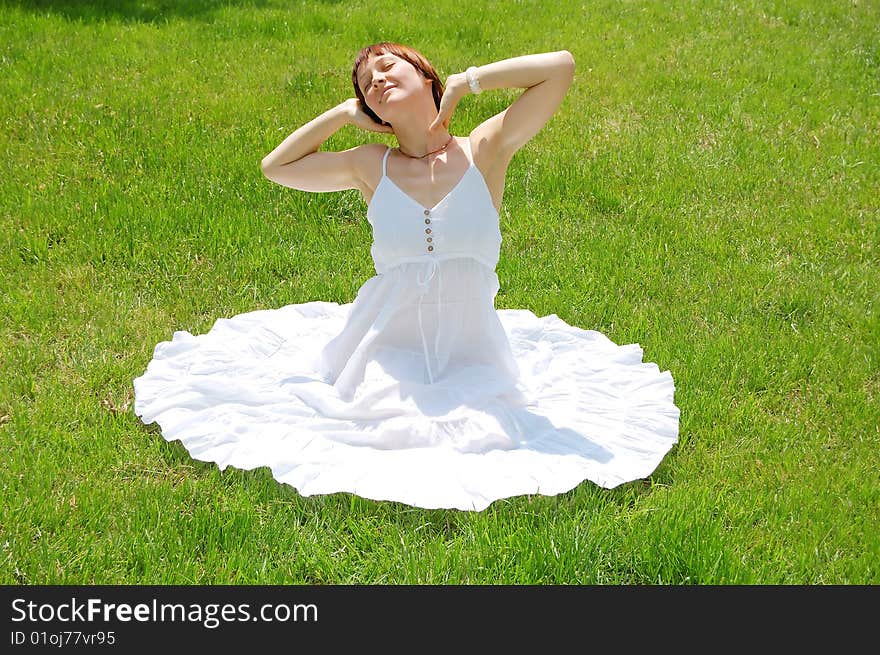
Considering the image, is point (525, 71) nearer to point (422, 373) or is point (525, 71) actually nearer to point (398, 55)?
point (398, 55)

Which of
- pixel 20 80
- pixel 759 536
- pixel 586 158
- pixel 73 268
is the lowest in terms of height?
pixel 759 536

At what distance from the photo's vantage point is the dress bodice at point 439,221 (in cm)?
484

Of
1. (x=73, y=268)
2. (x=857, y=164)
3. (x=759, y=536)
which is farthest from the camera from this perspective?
(x=857, y=164)

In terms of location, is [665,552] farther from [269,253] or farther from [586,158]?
[586,158]

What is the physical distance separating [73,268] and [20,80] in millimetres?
3755

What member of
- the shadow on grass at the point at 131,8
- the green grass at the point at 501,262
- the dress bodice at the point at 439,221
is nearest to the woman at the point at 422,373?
the dress bodice at the point at 439,221

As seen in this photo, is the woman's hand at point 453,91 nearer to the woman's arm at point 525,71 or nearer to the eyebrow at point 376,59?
the woman's arm at point 525,71

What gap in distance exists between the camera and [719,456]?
4711 millimetres

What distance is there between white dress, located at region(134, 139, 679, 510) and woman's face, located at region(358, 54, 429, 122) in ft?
1.23

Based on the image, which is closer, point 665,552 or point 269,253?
point 665,552

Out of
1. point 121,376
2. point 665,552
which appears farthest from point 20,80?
point 665,552

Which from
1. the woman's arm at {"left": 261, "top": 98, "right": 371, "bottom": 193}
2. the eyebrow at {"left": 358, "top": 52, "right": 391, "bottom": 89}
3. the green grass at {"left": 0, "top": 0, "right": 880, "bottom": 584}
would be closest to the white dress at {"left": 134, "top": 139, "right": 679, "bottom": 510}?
the green grass at {"left": 0, "top": 0, "right": 880, "bottom": 584}

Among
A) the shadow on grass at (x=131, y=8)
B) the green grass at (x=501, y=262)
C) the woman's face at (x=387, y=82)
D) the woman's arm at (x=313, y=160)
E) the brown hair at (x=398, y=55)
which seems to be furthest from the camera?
the shadow on grass at (x=131, y=8)

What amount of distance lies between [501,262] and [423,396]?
85.2 inches
